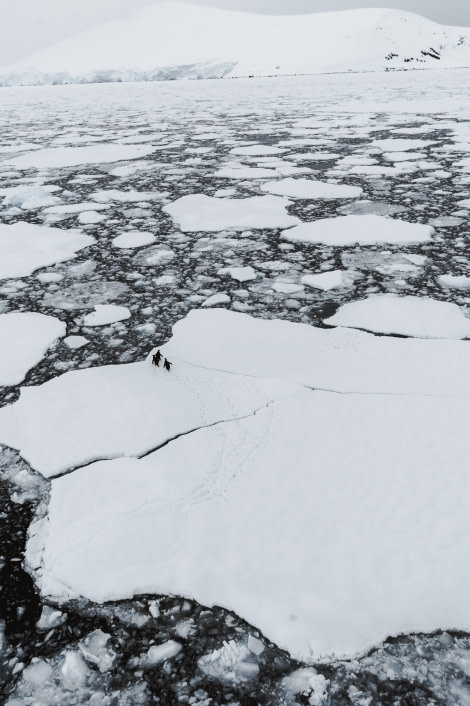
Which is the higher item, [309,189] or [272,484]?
[309,189]

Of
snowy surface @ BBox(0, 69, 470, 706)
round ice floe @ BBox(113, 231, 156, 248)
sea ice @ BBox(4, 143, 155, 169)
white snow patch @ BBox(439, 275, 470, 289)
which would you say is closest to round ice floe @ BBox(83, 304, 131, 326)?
snowy surface @ BBox(0, 69, 470, 706)

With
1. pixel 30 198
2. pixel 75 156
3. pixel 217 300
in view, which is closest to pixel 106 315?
pixel 217 300

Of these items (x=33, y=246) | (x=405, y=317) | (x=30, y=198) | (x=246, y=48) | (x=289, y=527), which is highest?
(x=246, y=48)

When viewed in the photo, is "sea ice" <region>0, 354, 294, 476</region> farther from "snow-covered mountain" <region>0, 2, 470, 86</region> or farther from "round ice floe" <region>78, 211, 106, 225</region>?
"snow-covered mountain" <region>0, 2, 470, 86</region>

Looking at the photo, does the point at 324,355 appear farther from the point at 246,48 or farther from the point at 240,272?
the point at 246,48

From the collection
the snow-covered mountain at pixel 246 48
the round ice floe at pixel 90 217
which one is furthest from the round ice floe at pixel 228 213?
the snow-covered mountain at pixel 246 48

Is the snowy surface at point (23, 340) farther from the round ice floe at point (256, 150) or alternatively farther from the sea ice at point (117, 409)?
the round ice floe at point (256, 150)
